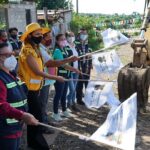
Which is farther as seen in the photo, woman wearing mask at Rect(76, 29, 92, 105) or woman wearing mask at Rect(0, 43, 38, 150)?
woman wearing mask at Rect(76, 29, 92, 105)

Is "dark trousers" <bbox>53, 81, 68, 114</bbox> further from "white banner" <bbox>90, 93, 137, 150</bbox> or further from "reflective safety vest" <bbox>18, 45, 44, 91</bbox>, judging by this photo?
"white banner" <bbox>90, 93, 137, 150</bbox>

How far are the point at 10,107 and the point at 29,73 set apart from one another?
5.55ft

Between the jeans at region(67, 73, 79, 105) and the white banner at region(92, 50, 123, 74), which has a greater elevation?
the white banner at region(92, 50, 123, 74)

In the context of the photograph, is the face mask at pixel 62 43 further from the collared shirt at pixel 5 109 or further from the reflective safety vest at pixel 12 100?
the collared shirt at pixel 5 109

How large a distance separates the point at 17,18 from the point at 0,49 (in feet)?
44.7

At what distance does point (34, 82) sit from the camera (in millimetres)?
5012

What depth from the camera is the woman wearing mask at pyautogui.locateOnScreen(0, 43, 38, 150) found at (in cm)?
333

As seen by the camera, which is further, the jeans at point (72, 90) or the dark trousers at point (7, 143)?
the jeans at point (72, 90)

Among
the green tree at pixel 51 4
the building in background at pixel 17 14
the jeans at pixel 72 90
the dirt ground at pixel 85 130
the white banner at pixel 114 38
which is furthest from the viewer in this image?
the green tree at pixel 51 4

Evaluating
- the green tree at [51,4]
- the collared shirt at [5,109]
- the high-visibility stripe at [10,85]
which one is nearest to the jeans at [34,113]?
the high-visibility stripe at [10,85]

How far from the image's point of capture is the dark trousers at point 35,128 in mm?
5082

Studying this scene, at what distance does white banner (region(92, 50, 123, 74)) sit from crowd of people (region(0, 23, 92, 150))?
248 mm

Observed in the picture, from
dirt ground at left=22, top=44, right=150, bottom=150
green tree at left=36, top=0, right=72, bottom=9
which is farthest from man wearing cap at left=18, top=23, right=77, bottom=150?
green tree at left=36, top=0, right=72, bottom=9

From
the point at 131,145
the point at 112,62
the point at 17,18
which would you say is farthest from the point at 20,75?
the point at 17,18
